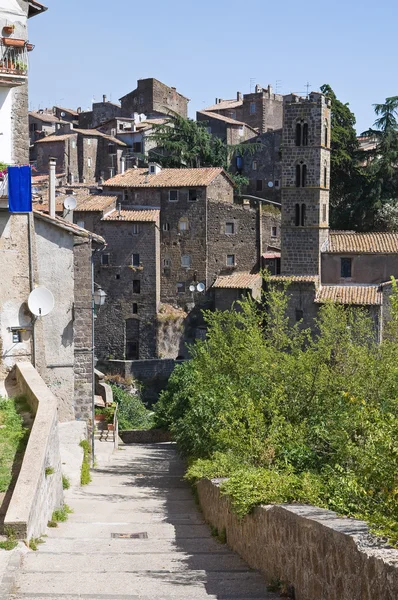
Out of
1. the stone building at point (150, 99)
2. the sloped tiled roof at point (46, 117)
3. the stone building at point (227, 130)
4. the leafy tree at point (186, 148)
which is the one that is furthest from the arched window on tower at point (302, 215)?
the sloped tiled roof at point (46, 117)

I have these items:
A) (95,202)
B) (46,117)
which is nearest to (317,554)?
(95,202)

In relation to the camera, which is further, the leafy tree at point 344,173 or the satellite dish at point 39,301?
the leafy tree at point 344,173

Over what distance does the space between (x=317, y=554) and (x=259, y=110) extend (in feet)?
264

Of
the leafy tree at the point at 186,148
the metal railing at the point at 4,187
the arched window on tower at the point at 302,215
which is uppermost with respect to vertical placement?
the leafy tree at the point at 186,148

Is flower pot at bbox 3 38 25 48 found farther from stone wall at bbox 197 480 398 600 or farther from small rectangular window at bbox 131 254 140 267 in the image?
small rectangular window at bbox 131 254 140 267

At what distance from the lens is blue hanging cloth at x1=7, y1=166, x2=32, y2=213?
19656 millimetres

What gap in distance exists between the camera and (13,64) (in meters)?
20.1

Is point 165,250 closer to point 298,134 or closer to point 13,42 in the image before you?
point 298,134

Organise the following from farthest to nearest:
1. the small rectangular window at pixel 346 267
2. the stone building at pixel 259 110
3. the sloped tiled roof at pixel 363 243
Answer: the stone building at pixel 259 110 < the small rectangular window at pixel 346 267 < the sloped tiled roof at pixel 363 243

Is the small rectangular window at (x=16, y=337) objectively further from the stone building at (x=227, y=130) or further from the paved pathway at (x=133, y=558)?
the stone building at (x=227, y=130)

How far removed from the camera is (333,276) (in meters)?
49.2

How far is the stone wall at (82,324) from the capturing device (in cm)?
2605

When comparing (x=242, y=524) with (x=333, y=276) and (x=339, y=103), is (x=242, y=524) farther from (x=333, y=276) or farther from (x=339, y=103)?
(x=339, y=103)

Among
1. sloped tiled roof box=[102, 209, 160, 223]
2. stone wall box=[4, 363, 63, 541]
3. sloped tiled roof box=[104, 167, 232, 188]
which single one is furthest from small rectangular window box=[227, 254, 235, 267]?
stone wall box=[4, 363, 63, 541]
